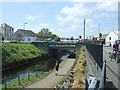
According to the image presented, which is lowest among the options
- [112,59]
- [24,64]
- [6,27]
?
[24,64]

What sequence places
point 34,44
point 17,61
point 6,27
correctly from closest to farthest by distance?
point 17,61, point 34,44, point 6,27

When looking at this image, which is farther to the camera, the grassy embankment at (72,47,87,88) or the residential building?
the residential building

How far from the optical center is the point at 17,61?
3412 cm

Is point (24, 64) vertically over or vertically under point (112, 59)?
under

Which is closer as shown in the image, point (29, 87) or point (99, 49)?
point (99, 49)

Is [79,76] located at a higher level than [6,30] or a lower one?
lower

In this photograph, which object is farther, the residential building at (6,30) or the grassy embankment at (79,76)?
the residential building at (6,30)

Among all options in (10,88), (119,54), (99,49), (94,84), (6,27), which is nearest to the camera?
(94,84)

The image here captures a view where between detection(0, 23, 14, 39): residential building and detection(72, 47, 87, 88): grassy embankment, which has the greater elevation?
detection(0, 23, 14, 39): residential building

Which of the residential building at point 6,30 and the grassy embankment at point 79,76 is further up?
the residential building at point 6,30

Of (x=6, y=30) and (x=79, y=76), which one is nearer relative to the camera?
(x=79, y=76)

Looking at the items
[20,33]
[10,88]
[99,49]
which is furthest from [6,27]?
[99,49]

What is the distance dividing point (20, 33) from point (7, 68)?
74.4 meters

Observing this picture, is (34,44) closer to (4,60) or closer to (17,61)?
(17,61)
